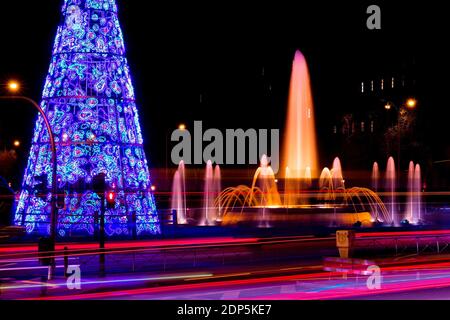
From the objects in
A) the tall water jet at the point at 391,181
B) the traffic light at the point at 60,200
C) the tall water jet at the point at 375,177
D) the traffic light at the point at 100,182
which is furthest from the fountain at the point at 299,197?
the traffic light at the point at 100,182

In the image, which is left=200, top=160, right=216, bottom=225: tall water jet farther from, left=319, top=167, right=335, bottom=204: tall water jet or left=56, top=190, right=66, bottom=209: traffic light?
left=56, top=190, right=66, bottom=209: traffic light

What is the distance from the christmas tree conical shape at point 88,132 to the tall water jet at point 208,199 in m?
8.15

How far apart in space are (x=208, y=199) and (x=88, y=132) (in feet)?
77.2

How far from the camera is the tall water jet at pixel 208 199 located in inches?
1570

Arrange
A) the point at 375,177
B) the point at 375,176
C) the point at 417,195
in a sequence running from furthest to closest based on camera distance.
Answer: the point at 375,176 → the point at 375,177 → the point at 417,195

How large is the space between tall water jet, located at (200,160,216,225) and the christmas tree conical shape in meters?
8.15

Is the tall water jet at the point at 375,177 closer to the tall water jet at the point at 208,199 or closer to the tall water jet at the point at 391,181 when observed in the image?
the tall water jet at the point at 391,181

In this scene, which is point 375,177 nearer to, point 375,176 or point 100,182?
point 375,176

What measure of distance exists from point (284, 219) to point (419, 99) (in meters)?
36.1

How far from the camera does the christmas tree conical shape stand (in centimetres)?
2947

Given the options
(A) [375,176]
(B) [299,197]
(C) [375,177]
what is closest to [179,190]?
(B) [299,197]

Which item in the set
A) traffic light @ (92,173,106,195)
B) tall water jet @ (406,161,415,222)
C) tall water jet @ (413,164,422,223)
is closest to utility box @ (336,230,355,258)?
traffic light @ (92,173,106,195)

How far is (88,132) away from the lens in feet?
96.5
